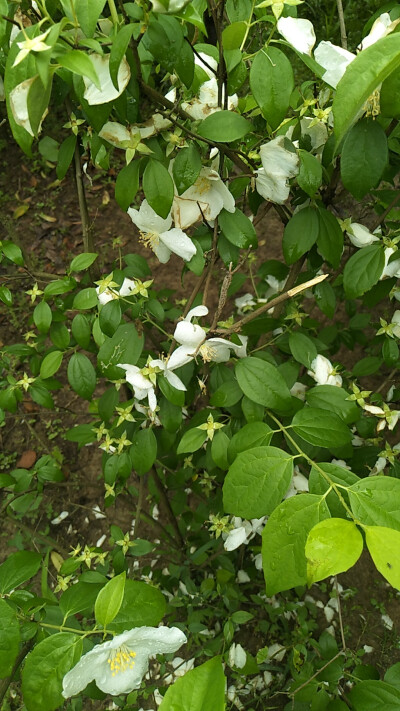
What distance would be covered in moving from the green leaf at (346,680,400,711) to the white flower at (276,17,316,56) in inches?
37.7

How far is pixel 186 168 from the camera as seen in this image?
0.83 m

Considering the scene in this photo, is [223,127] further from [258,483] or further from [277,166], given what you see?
[258,483]

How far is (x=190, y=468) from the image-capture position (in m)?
1.68

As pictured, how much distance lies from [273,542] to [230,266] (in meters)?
0.51

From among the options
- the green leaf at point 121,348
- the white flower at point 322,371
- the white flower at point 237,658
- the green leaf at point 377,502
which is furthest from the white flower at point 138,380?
the white flower at point 237,658

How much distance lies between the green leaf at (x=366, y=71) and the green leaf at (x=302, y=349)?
659 millimetres

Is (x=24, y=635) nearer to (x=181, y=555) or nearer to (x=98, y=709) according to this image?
(x=181, y=555)

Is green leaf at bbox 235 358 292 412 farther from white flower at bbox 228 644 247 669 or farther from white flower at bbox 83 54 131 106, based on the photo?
white flower at bbox 228 644 247 669

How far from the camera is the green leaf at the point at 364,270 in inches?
41.9

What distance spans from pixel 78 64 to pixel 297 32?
0.43 metres

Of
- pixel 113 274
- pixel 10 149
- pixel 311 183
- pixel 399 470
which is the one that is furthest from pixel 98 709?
pixel 10 149

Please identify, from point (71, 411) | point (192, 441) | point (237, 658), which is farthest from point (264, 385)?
point (71, 411)

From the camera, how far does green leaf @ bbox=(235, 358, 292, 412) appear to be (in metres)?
0.97

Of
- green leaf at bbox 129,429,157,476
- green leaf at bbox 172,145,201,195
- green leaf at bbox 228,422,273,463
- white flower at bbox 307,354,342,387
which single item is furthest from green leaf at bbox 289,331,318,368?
green leaf at bbox 172,145,201,195
